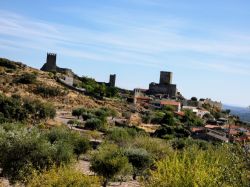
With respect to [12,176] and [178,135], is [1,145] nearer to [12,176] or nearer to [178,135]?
[12,176]

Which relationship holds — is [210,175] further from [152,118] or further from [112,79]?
[112,79]

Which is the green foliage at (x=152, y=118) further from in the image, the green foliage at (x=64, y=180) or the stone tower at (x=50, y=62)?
the green foliage at (x=64, y=180)

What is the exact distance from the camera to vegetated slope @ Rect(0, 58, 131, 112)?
85.2 m

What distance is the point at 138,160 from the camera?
3731 cm

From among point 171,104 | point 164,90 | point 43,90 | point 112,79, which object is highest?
point 112,79

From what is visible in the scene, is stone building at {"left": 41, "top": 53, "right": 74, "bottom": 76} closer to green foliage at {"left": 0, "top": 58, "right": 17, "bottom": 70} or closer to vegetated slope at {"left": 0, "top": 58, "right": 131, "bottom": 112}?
green foliage at {"left": 0, "top": 58, "right": 17, "bottom": 70}

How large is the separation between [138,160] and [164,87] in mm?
121588

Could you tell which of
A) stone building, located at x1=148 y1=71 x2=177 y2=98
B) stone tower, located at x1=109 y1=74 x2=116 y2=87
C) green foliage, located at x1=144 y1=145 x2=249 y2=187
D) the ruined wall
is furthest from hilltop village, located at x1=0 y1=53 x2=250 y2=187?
stone building, located at x1=148 y1=71 x2=177 y2=98

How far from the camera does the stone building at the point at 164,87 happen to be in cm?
15662

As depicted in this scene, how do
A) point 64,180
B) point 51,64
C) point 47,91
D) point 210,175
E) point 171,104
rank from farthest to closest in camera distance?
point 51,64, point 171,104, point 47,91, point 64,180, point 210,175

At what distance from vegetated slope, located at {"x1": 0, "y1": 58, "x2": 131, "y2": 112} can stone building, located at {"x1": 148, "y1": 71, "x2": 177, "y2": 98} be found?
55728 mm

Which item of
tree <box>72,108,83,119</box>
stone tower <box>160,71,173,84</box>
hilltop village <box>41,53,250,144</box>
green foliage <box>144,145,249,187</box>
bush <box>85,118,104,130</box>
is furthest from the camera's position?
stone tower <box>160,71,173,84</box>

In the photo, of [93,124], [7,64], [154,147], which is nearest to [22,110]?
[93,124]

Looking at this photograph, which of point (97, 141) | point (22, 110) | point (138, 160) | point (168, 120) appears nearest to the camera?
point (138, 160)
